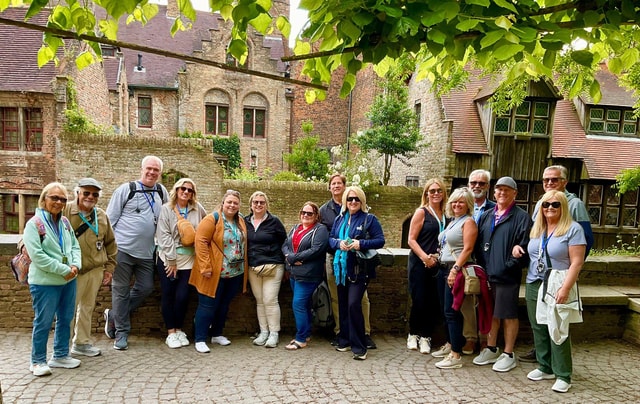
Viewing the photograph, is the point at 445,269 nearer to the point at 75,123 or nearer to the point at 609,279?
the point at 609,279

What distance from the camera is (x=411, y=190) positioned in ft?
57.2

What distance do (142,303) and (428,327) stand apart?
348cm

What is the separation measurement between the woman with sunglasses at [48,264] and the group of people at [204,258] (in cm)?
24

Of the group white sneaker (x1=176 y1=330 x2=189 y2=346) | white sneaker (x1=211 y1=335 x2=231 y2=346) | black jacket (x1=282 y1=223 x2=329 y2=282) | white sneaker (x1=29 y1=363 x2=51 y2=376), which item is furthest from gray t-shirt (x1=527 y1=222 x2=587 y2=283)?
white sneaker (x1=29 y1=363 x2=51 y2=376)

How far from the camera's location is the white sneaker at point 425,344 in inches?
206

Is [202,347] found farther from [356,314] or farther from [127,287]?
[356,314]

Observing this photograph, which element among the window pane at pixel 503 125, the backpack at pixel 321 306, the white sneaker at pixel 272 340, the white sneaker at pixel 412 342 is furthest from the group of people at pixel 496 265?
the window pane at pixel 503 125

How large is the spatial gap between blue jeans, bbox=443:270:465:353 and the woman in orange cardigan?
2.32 m

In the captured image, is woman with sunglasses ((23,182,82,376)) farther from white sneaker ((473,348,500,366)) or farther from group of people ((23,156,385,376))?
white sneaker ((473,348,500,366))

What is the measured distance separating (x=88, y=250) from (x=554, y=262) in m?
4.62

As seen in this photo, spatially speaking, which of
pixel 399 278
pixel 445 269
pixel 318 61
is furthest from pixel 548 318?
pixel 318 61

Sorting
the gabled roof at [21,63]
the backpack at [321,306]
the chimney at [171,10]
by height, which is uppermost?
the chimney at [171,10]

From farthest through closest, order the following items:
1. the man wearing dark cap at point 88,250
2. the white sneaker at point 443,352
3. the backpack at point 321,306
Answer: the backpack at point 321,306 → the white sneaker at point 443,352 → the man wearing dark cap at point 88,250

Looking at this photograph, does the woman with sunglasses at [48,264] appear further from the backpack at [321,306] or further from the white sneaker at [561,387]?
the white sneaker at [561,387]
